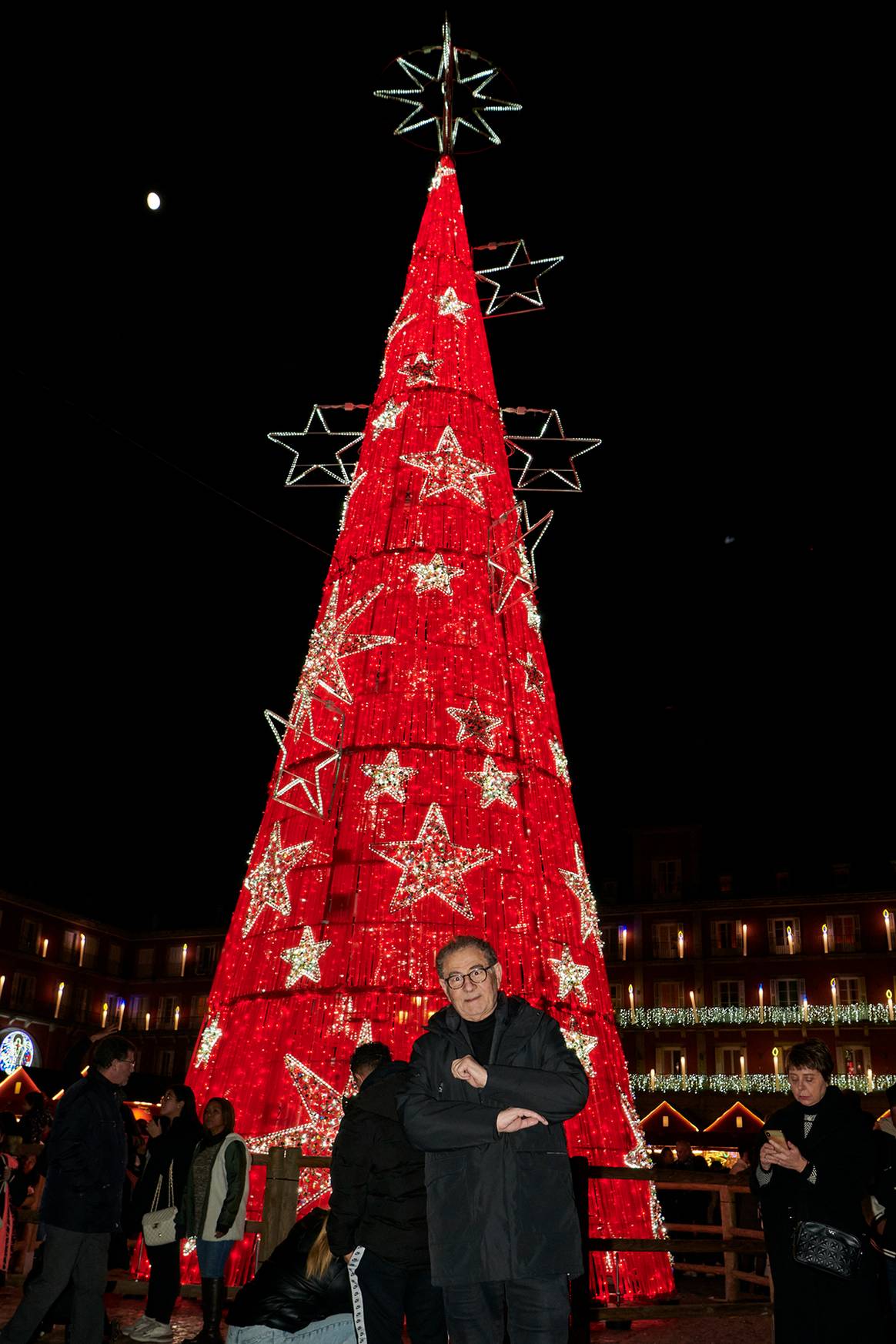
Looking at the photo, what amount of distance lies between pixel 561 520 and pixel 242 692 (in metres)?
6.71

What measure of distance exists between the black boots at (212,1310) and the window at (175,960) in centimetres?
4637

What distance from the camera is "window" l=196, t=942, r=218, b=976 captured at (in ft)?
161

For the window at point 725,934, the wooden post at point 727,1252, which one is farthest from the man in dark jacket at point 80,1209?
the window at point 725,934

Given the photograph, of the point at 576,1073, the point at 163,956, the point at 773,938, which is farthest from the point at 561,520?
the point at 163,956

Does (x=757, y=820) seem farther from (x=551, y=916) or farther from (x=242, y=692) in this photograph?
(x=551, y=916)

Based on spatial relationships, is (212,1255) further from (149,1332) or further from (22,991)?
(22,991)

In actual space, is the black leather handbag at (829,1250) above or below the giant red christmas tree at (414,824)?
below

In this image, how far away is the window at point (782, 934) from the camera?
135ft

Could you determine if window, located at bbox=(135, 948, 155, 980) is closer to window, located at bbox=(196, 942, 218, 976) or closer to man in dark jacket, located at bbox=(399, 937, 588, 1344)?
window, located at bbox=(196, 942, 218, 976)

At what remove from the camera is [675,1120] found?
31875 mm

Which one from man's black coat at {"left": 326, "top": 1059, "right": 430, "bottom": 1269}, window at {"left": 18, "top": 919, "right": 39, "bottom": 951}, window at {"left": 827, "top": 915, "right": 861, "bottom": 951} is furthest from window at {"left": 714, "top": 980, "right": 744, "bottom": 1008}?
man's black coat at {"left": 326, "top": 1059, "right": 430, "bottom": 1269}

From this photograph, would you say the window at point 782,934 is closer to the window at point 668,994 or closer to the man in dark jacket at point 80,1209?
the window at point 668,994

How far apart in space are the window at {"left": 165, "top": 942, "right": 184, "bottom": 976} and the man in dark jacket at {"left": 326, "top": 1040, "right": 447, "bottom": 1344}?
161 ft

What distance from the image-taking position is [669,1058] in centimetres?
4050
